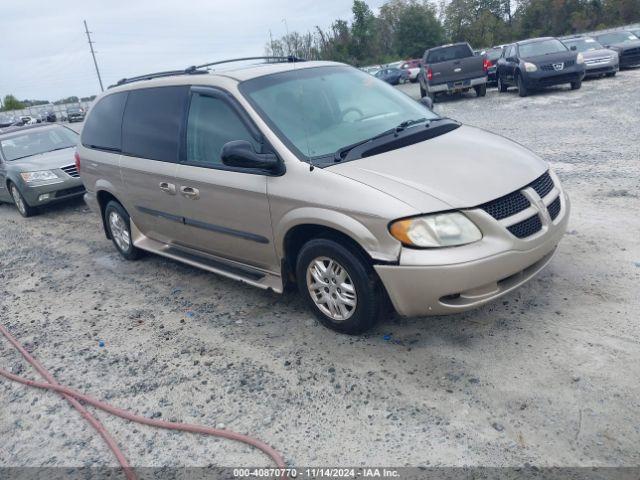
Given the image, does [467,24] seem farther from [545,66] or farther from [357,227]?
[357,227]

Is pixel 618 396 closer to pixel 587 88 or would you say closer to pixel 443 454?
pixel 443 454

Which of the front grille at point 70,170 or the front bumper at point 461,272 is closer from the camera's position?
the front bumper at point 461,272

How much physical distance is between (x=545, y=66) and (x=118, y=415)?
49.6 ft

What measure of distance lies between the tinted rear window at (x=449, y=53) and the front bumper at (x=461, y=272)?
15884 mm

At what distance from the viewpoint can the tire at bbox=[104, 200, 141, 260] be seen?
6008mm

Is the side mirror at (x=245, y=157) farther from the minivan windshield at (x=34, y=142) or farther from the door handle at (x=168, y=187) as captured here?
the minivan windshield at (x=34, y=142)

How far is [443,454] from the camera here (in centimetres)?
275

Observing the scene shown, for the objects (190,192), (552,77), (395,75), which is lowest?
(395,75)

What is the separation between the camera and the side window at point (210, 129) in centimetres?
427

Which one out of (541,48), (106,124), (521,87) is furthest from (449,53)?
(106,124)

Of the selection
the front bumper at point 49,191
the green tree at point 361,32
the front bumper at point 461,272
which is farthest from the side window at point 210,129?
the green tree at point 361,32

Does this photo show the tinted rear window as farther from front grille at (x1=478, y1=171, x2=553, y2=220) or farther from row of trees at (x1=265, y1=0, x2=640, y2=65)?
row of trees at (x1=265, y1=0, x2=640, y2=65)

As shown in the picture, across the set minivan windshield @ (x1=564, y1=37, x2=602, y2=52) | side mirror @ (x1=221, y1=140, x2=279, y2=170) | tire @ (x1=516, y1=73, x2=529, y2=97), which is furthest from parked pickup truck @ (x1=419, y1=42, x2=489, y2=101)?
side mirror @ (x1=221, y1=140, x2=279, y2=170)

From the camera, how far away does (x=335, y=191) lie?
3.60 metres
